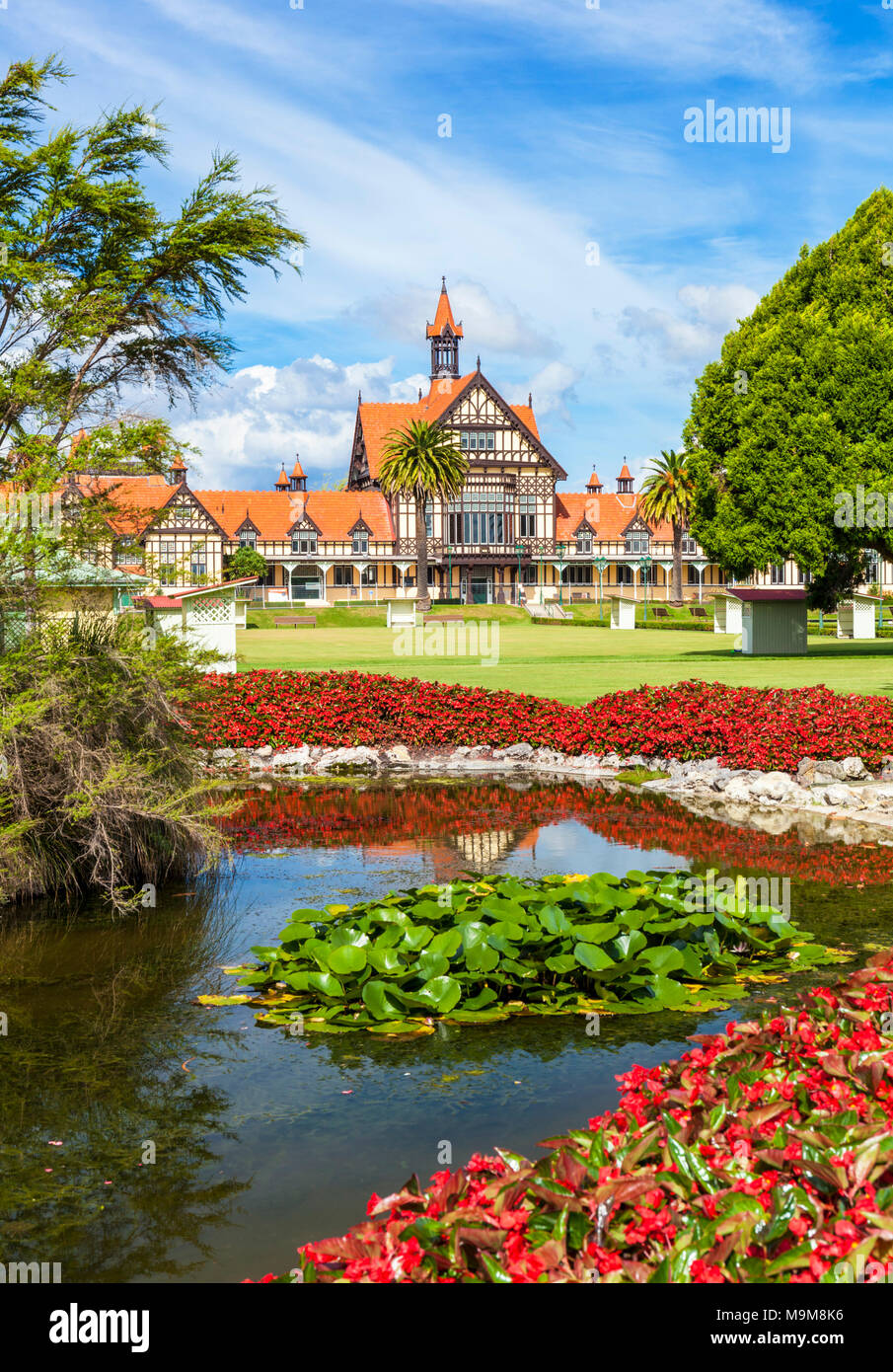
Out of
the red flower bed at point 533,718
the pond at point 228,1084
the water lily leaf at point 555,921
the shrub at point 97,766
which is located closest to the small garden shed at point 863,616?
the red flower bed at point 533,718

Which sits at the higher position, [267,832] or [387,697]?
[387,697]

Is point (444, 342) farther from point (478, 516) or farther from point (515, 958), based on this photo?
point (515, 958)

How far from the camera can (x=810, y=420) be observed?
31.6 metres

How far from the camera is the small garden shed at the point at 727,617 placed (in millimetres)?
50062

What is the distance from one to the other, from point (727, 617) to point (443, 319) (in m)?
44.7

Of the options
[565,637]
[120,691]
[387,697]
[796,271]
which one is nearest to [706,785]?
[387,697]

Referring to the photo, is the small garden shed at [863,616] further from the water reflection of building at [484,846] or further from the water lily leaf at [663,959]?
the water lily leaf at [663,959]

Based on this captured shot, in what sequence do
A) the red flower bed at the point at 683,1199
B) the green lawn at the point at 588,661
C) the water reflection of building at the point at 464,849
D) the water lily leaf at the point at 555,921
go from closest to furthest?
the red flower bed at the point at 683,1199 → the water lily leaf at the point at 555,921 → the water reflection of building at the point at 464,849 → the green lawn at the point at 588,661

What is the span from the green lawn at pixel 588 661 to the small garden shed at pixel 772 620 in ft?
3.17

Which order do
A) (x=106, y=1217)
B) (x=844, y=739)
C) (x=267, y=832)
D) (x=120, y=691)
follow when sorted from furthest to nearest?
(x=844, y=739), (x=267, y=832), (x=120, y=691), (x=106, y=1217)

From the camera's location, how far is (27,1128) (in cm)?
529

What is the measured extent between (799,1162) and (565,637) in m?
41.6

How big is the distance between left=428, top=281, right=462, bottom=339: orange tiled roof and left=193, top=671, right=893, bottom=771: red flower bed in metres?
72.2

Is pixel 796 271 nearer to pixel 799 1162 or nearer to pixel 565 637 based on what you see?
pixel 565 637
